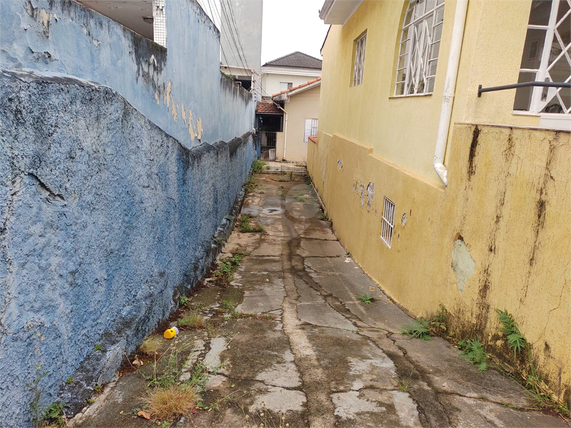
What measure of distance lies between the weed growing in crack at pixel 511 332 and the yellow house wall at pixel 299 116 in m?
21.1

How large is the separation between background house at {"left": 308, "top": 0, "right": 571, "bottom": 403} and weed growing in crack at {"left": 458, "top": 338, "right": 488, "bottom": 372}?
87 mm

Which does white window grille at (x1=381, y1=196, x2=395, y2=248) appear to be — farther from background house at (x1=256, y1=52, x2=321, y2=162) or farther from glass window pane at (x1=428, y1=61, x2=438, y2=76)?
background house at (x1=256, y1=52, x2=321, y2=162)

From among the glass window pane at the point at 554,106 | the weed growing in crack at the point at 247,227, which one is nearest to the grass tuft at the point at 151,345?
the glass window pane at the point at 554,106

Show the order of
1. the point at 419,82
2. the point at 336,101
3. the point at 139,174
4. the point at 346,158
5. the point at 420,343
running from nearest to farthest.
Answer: the point at 139,174
the point at 420,343
the point at 419,82
the point at 346,158
the point at 336,101

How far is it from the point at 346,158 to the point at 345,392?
7.13 meters

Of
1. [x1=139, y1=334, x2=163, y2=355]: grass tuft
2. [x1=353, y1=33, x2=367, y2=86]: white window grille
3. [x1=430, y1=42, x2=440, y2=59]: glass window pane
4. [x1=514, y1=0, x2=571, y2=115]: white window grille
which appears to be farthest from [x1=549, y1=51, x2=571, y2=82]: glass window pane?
[x1=139, y1=334, x2=163, y2=355]: grass tuft

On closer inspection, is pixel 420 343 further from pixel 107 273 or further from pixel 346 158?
pixel 346 158

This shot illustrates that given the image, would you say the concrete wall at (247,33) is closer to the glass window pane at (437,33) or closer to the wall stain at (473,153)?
the glass window pane at (437,33)

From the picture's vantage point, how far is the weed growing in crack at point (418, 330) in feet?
13.9

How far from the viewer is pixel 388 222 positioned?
618cm

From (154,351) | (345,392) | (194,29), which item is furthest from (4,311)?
(194,29)

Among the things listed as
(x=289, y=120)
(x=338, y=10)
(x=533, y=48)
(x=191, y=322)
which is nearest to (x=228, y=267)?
(x=191, y=322)

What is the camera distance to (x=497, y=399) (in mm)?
2844

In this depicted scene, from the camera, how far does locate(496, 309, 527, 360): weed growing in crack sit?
3010mm
